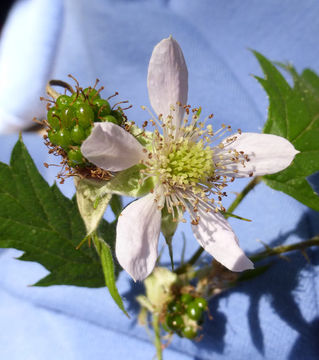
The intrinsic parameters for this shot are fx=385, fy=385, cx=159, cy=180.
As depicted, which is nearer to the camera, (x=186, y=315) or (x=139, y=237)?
(x=139, y=237)

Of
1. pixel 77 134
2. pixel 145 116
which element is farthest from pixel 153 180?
pixel 145 116

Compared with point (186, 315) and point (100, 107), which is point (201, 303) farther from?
point (100, 107)

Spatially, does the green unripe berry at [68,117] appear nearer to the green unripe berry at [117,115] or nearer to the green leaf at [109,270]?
the green unripe berry at [117,115]

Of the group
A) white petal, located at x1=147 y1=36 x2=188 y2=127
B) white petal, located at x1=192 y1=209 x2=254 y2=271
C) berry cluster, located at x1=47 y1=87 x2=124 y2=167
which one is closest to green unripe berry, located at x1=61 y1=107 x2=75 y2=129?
berry cluster, located at x1=47 y1=87 x2=124 y2=167

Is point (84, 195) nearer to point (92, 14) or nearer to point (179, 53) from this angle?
point (179, 53)

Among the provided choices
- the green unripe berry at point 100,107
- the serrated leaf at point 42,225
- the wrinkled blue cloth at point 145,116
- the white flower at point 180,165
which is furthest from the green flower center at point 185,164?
Answer: the wrinkled blue cloth at point 145,116

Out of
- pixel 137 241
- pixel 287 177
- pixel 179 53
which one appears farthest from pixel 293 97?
pixel 137 241

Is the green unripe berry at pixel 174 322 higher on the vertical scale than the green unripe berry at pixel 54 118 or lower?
lower
